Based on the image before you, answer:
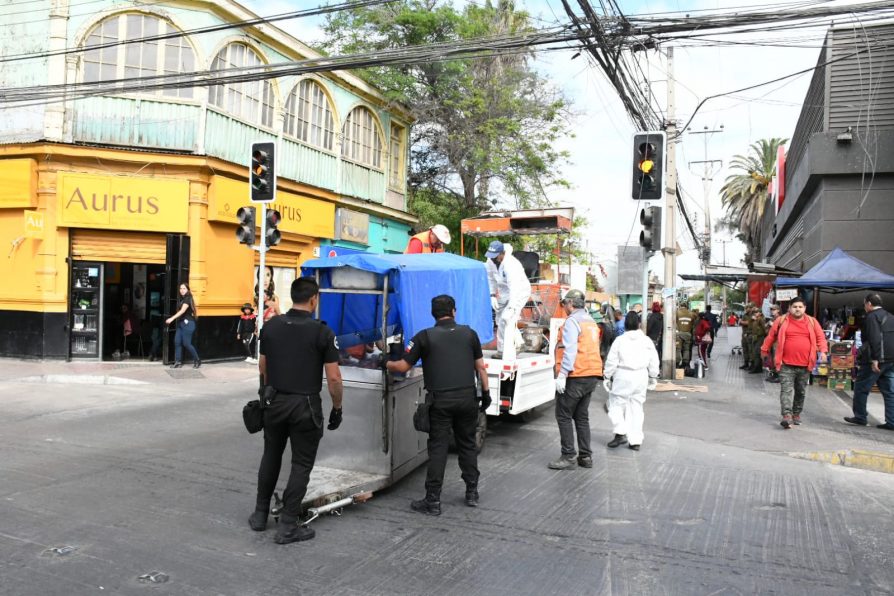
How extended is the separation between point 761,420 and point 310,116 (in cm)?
1436

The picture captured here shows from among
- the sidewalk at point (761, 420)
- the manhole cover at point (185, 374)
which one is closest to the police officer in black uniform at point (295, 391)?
the sidewalk at point (761, 420)

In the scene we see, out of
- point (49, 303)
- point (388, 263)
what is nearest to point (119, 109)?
point (49, 303)

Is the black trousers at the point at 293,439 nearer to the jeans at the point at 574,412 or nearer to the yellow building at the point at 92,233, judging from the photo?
the jeans at the point at 574,412

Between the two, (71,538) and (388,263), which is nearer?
(71,538)

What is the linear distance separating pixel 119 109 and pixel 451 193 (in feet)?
44.2

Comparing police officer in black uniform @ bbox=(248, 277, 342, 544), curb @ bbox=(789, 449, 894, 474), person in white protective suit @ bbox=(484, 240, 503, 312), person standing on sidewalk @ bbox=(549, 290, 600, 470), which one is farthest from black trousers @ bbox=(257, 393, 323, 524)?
curb @ bbox=(789, 449, 894, 474)

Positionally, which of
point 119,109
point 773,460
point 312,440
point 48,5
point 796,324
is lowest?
point 773,460

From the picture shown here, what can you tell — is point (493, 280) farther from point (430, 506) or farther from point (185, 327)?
point (185, 327)

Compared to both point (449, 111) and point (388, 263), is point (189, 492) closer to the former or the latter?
point (388, 263)

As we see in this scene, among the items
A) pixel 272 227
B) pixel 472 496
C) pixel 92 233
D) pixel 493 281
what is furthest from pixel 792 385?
pixel 92 233

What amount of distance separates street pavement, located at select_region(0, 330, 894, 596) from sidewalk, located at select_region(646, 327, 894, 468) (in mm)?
74

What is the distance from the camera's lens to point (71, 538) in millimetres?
4789

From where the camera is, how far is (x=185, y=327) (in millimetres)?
13984

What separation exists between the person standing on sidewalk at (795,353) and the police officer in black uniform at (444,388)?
583cm
